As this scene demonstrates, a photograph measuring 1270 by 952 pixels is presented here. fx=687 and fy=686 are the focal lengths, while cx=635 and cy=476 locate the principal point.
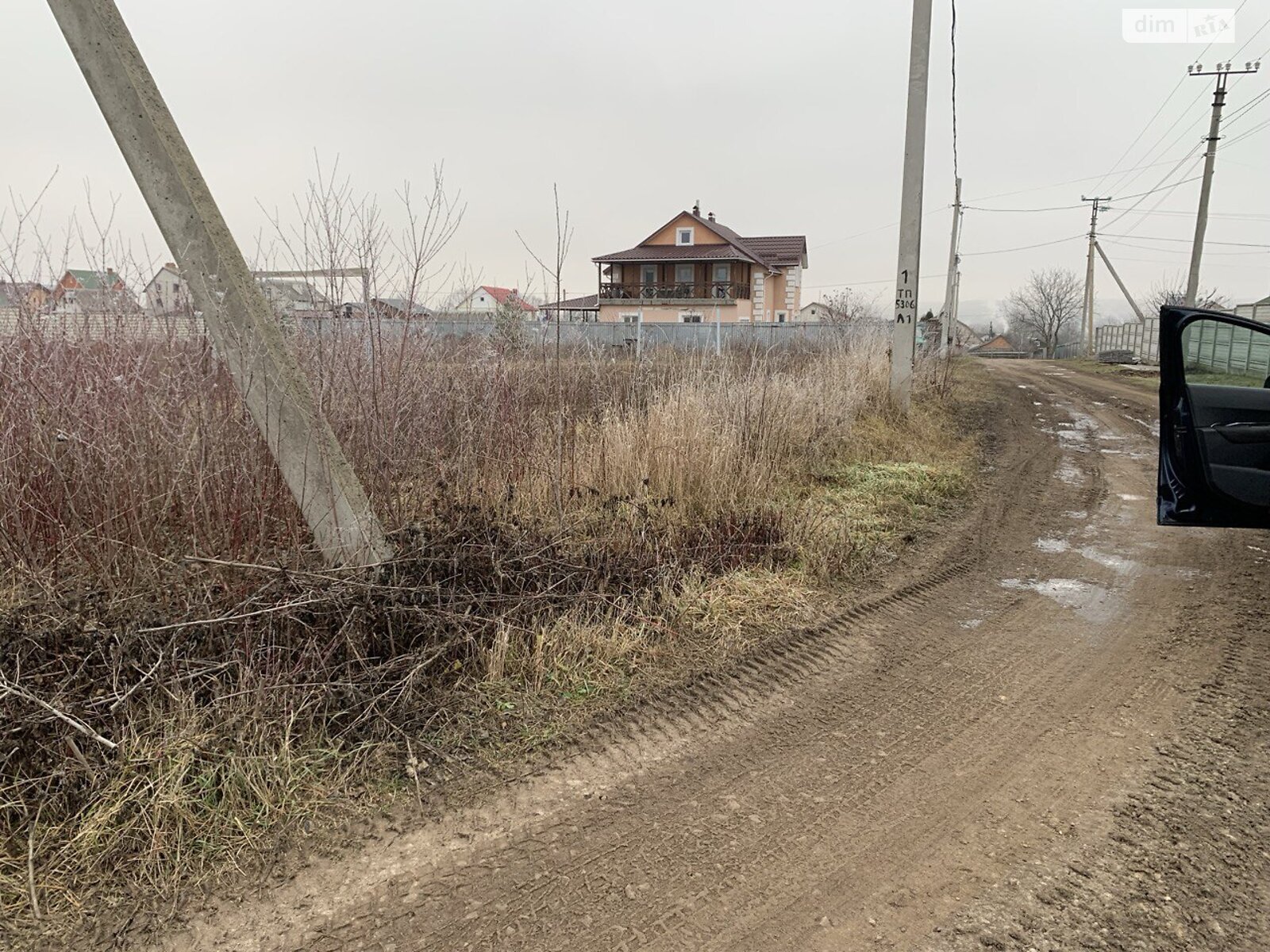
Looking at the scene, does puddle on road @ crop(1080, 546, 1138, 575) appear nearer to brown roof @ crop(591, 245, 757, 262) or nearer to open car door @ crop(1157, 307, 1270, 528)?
open car door @ crop(1157, 307, 1270, 528)

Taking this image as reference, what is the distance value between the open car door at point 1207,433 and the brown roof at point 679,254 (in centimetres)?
3798

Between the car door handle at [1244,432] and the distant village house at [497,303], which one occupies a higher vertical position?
the distant village house at [497,303]

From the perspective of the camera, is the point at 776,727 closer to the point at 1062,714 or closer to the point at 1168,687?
the point at 1062,714

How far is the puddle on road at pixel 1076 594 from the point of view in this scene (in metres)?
4.16

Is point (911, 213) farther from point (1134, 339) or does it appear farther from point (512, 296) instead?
point (1134, 339)

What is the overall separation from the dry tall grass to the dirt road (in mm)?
413

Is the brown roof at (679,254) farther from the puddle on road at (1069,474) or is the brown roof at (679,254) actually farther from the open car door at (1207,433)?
the open car door at (1207,433)

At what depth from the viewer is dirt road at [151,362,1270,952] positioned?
191cm

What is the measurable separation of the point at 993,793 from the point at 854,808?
20.8 inches

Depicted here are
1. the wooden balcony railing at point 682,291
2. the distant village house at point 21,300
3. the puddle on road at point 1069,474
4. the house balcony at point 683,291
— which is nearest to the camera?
the distant village house at point 21,300

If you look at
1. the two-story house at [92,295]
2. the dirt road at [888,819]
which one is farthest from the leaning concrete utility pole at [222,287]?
the dirt road at [888,819]

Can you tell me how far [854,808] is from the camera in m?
2.41

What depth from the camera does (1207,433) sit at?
4109mm

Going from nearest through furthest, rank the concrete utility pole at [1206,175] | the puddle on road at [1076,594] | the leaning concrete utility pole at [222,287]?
the leaning concrete utility pole at [222,287]
the puddle on road at [1076,594]
the concrete utility pole at [1206,175]
